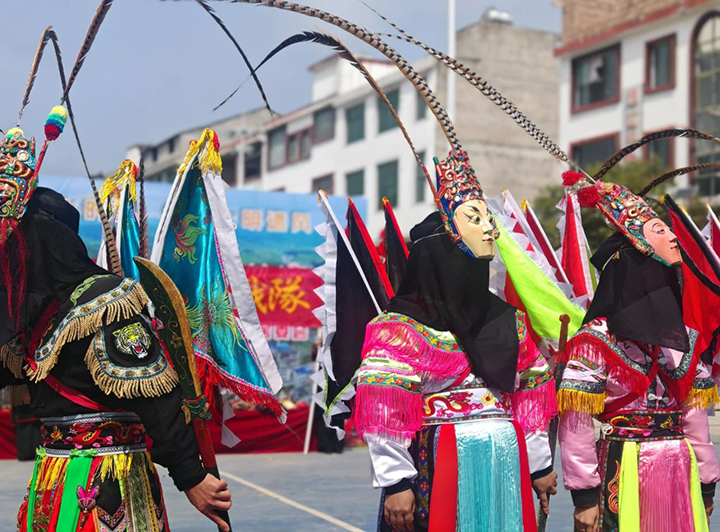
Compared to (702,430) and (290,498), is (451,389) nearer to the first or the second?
(702,430)

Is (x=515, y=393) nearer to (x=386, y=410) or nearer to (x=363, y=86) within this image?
(x=386, y=410)

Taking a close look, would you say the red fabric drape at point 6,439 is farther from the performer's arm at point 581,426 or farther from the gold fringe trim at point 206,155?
the performer's arm at point 581,426

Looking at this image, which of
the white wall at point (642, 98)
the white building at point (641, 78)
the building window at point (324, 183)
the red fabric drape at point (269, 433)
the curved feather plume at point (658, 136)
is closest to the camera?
the curved feather plume at point (658, 136)

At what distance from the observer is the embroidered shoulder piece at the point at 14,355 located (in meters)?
3.30

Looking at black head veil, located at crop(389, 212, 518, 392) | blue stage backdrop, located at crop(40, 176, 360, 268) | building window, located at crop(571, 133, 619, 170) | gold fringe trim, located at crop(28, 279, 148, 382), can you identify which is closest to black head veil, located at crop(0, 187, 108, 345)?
gold fringe trim, located at crop(28, 279, 148, 382)

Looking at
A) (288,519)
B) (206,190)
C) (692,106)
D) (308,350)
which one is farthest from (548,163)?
(206,190)

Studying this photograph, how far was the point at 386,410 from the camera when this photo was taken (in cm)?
332

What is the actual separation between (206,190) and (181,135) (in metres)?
43.8

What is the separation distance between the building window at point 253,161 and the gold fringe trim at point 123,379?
3809 centimetres

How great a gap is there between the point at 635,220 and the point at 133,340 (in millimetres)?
2100

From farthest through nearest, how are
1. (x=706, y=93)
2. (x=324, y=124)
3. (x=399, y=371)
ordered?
1. (x=324, y=124)
2. (x=706, y=93)
3. (x=399, y=371)

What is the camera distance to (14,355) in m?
3.31

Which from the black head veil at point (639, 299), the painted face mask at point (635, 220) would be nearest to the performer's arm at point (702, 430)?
the black head veil at point (639, 299)

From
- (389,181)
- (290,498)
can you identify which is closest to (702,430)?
(290,498)
